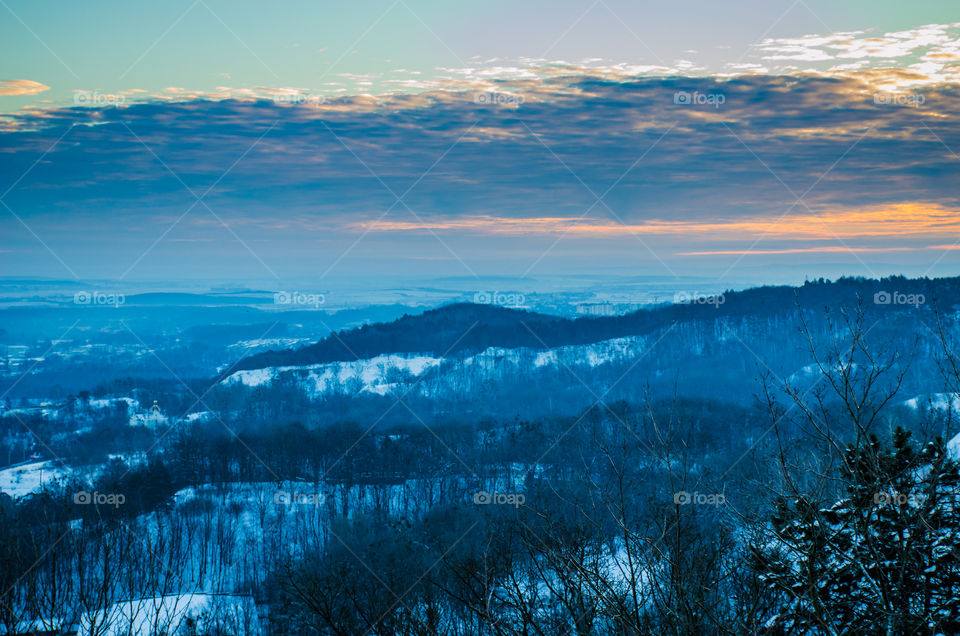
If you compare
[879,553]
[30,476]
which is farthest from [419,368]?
[879,553]

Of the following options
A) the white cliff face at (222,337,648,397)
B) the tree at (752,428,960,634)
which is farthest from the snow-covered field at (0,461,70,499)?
the tree at (752,428,960,634)

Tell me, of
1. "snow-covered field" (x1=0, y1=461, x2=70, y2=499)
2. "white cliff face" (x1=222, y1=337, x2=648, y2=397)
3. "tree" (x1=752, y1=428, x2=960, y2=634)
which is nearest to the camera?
"tree" (x1=752, y1=428, x2=960, y2=634)

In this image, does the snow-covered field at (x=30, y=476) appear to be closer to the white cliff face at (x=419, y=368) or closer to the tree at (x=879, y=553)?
the white cliff face at (x=419, y=368)

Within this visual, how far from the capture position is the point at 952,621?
867 centimetres

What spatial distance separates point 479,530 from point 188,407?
124098mm

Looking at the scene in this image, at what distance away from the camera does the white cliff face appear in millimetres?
177375

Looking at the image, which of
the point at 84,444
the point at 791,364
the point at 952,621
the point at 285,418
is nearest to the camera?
the point at 952,621

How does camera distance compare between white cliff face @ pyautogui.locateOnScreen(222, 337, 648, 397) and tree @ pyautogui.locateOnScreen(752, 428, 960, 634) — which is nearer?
tree @ pyautogui.locateOnScreen(752, 428, 960, 634)

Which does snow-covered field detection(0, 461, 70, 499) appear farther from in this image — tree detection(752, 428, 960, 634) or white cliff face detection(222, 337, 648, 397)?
tree detection(752, 428, 960, 634)

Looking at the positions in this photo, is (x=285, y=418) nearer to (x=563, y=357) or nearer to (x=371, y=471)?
(x=371, y=471)

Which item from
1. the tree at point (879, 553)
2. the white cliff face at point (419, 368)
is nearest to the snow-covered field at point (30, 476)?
the white cliff face at point (419, 368)

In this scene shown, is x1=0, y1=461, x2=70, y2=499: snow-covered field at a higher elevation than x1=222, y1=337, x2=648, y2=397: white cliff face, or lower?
lower

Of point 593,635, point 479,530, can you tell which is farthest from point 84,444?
point 593,635

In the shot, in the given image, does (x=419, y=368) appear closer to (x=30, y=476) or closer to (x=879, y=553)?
(x=30, y=476)
